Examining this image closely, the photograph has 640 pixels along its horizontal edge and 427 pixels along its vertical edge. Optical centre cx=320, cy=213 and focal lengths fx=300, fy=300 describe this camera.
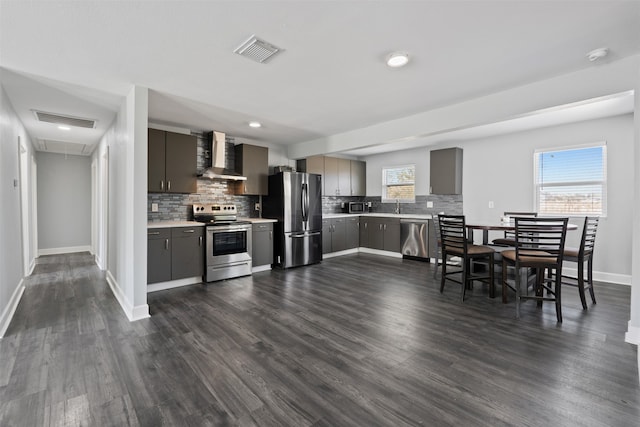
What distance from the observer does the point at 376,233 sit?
6.78m

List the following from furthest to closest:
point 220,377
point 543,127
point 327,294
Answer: point 543,127, point 327,294, point 220,377

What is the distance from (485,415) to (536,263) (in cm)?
203

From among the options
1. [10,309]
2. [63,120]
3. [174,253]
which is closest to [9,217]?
[10,309]

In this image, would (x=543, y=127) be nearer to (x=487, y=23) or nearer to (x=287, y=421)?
(x=487, y=23)

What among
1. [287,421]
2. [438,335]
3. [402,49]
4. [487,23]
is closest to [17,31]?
[402,49]

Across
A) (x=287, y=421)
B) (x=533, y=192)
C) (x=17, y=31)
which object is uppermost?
(x=17, y=31)

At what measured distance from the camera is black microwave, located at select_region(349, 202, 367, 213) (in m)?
7.20

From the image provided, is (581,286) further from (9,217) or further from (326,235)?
(9,217)

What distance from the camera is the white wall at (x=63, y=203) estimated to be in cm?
658

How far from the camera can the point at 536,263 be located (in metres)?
3.07

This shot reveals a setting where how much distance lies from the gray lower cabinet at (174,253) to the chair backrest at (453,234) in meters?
3.38

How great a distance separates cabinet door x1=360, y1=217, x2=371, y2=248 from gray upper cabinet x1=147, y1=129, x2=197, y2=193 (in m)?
3.86

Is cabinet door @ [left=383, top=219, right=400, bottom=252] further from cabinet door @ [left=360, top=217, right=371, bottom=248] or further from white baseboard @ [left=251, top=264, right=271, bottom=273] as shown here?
white baseboard @ [left=251, top=264, right=271, bottom=273]

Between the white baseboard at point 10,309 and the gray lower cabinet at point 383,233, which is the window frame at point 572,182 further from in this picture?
the white baseboard at point 10,309
